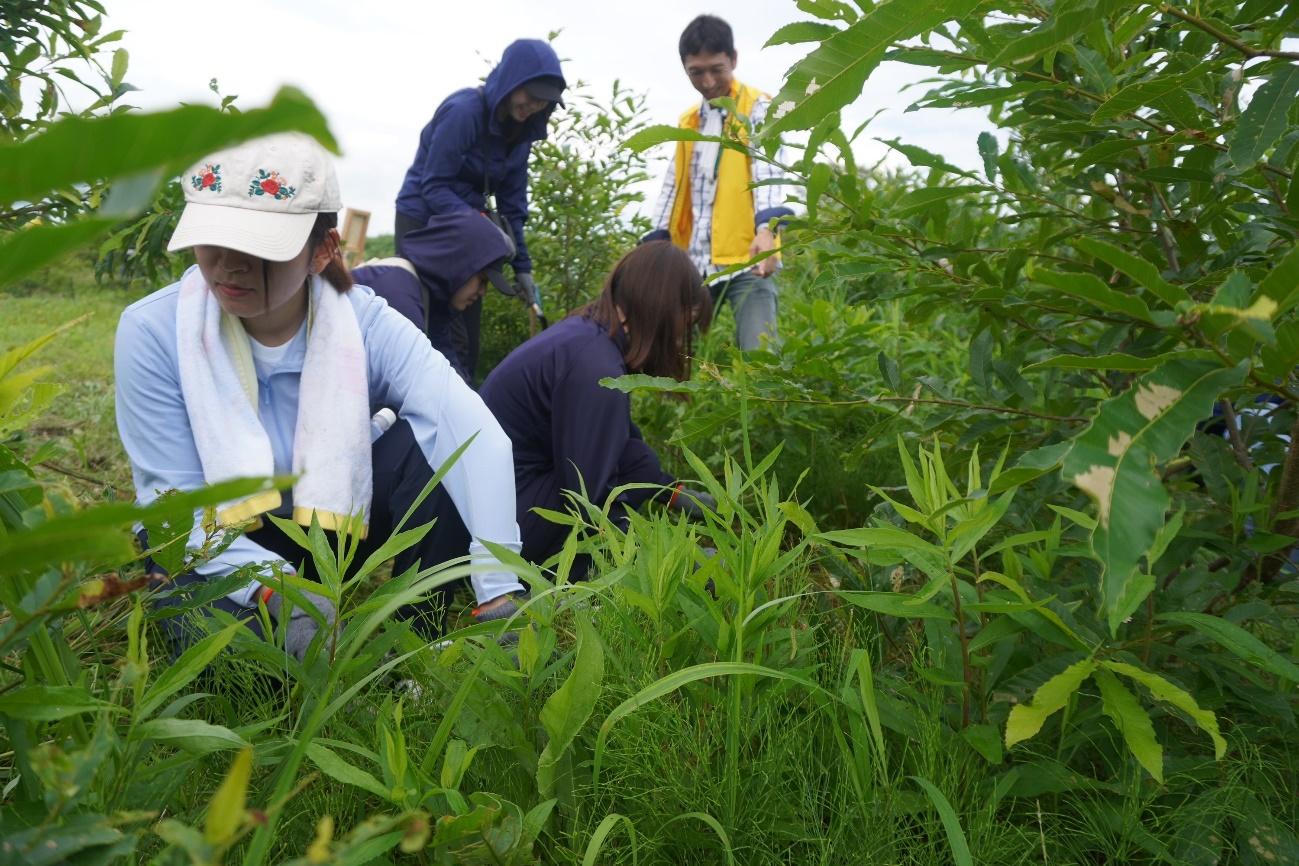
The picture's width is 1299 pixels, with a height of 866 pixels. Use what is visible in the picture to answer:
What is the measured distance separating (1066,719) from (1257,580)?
0.43 meters

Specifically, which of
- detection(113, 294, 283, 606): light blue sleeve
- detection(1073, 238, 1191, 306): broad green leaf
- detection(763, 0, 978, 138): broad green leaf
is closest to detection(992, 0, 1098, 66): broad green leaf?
detection(763, 0, 978, 138): broad green leaf

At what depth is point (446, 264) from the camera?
4594mm

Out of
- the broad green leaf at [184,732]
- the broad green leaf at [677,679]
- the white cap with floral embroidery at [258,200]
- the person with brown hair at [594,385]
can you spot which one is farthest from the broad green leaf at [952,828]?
the person with brown hair at [594,385]

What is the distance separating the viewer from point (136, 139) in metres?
0.38

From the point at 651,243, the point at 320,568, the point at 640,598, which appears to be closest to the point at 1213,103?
the point at 640,598

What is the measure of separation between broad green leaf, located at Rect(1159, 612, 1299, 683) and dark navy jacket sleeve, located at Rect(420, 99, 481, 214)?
12.7 feet

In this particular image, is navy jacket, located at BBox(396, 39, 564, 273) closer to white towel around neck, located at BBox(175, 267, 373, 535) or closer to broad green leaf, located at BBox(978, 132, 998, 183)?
white towel around neck, located at BBox(175, 267, 373, 535)

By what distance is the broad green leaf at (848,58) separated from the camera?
3.01ft

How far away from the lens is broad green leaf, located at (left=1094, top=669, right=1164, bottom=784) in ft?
3.62

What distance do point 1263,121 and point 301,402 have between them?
79.0 inches

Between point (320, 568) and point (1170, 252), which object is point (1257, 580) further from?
Result: point (320, 568)

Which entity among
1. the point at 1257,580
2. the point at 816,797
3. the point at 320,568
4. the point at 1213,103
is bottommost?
the point at 816,797

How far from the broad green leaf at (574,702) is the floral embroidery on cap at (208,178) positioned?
5.12 ft

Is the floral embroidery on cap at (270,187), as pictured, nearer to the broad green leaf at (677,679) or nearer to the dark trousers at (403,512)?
the dark trousers at (403,512)
